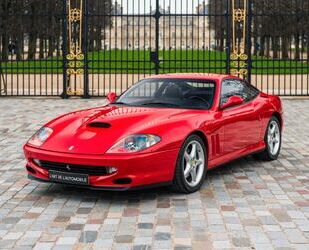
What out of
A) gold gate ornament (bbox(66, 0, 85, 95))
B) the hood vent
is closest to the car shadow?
the hood vent

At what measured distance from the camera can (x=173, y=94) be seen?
25.2ft

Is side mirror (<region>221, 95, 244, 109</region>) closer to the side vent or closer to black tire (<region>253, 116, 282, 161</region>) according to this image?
the side vent

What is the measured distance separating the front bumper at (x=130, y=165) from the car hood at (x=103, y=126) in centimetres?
9

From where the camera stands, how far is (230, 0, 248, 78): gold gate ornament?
59.3ft

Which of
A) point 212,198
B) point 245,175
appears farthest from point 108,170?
point 245,175

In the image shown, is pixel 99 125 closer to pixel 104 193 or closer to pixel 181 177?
pixel 104 193

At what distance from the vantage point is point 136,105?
757cm

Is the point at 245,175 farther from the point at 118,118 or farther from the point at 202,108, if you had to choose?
the point at 118,118

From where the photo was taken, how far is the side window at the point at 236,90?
25.8 ft

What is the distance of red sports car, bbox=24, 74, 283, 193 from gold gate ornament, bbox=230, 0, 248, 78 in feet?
32.5

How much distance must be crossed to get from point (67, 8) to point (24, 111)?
4241 millimetres

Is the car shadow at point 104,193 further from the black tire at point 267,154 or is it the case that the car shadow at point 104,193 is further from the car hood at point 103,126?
the black tire at point 267,154

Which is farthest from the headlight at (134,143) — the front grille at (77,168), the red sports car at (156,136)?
the front grille at (77,168)

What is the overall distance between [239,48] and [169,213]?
42.1 feet
